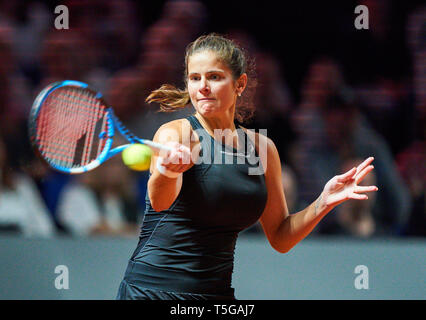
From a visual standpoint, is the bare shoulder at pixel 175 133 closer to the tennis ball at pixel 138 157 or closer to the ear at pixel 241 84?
the tennis ball at pixel 138 157

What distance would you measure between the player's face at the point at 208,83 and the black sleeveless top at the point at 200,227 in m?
0.07

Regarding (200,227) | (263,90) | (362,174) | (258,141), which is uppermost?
(263,90)

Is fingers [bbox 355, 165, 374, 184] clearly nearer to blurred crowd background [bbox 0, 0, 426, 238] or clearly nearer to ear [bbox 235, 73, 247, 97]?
ear [bbox 235, 73, 247, 97]

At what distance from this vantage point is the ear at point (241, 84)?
7.34 feet

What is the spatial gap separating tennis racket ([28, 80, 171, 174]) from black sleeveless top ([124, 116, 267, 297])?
0.78 ft

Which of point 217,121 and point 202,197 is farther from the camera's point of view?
point 217,121

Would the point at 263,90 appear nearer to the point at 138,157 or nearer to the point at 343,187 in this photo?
the point at 343,187

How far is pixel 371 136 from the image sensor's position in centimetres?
373

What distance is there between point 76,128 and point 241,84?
21.7 inches

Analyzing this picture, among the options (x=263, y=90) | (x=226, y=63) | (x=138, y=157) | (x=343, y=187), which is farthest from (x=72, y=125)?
(x=263, y=90)

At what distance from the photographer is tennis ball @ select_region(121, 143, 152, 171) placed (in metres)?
1.96

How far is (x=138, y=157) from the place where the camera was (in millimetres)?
1970
